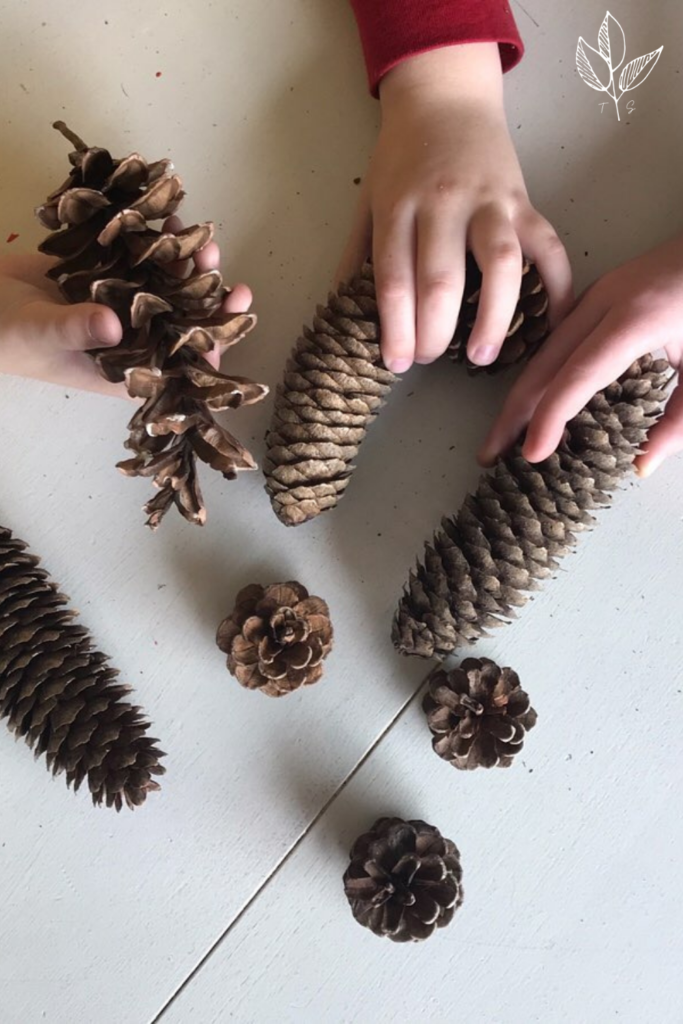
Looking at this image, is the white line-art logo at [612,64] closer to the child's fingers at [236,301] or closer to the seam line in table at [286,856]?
the child's fingers at [236,301]

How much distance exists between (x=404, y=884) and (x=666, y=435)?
0.34m

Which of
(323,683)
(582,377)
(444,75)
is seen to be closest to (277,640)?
(323,683)

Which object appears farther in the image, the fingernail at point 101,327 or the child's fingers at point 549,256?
the child's fingers at point 549,256

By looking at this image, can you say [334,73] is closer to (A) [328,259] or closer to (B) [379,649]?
(A) [328,259]

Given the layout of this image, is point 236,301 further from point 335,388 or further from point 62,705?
point 62,705

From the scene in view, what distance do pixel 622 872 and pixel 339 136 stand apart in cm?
56

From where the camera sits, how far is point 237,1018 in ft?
1.82

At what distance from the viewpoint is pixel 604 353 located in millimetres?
493

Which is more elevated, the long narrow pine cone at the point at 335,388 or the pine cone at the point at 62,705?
the long narrow pine cone at the point at 335,388

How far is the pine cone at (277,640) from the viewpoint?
537mm

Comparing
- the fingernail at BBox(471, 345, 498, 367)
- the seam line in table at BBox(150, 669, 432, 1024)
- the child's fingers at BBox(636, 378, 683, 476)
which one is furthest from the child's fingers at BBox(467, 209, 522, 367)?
the seam line in table at BBox(150, 669, 432, 1024)

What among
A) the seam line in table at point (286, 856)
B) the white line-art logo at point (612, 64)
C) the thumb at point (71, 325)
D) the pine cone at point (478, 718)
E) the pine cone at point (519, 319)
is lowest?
the seam line in table at point (286, 856)

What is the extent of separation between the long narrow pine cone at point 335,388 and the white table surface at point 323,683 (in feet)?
0.15

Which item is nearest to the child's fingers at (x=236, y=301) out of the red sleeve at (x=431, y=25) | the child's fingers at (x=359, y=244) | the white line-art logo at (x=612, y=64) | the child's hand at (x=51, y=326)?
the child's hand at (x=51, y=326)
